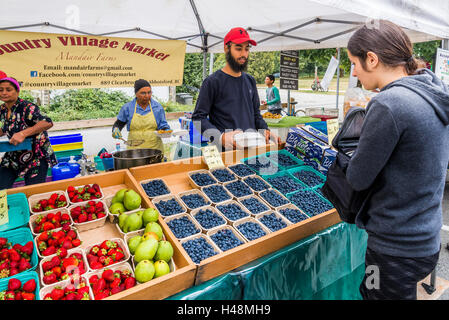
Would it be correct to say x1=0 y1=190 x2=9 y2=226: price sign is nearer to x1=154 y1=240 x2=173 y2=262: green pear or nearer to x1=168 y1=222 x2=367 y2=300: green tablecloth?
x1=154 y1=240 x2=173 y2=262: green pear

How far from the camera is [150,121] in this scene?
12.6ft

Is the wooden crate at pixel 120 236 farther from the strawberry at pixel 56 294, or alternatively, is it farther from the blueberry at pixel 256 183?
the blueberry at pixel 256 183

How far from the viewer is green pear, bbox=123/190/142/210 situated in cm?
169

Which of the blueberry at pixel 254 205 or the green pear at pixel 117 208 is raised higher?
the green pear at pixel 117 208

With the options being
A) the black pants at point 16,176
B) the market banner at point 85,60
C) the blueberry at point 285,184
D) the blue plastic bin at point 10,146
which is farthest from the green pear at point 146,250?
the market banner at point 85,60

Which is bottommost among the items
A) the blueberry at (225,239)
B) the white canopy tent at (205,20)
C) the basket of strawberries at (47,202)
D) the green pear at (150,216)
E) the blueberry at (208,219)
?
the blueberry at (225,239)

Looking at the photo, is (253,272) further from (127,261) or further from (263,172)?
(263,172)

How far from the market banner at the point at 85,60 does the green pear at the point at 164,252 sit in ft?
11.2

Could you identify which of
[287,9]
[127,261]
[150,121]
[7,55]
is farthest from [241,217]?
[7,55]

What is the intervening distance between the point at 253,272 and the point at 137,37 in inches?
166

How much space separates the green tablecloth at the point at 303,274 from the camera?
1366 millimetres

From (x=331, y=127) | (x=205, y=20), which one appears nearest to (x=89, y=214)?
(x=331, y=127)

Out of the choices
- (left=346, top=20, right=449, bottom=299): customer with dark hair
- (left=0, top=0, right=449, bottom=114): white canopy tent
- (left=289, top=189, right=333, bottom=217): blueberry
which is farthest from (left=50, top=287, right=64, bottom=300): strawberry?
(left=0, top=0, right=449, bottom=114): white canopy tent

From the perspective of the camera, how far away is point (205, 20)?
14.8ft
